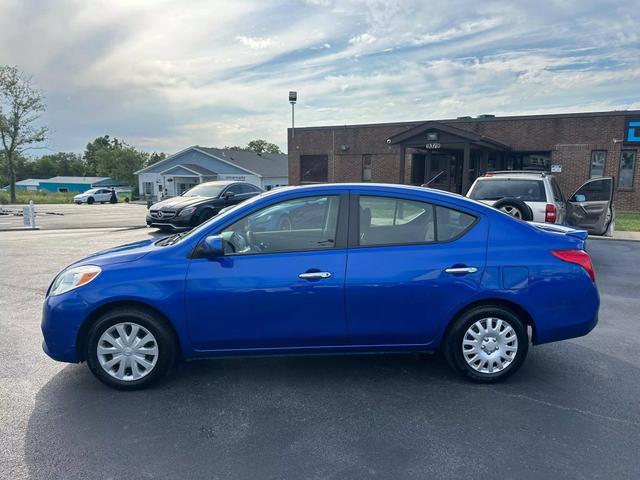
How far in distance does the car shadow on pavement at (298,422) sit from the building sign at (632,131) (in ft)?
70.1

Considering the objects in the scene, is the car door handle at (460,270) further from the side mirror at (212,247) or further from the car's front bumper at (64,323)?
the car's front bumper at (64,323)

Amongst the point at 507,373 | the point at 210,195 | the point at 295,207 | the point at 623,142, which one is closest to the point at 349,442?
the point at 507,373

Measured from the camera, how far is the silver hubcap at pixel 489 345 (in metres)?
3.83

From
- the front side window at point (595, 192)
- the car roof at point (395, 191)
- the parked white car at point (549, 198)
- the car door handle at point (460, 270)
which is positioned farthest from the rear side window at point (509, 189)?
the car door handle at point (460, 270)

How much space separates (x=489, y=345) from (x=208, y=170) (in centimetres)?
4262

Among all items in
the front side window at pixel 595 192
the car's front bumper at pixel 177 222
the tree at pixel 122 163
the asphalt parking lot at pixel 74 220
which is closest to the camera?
the front side window at pixel 595 192

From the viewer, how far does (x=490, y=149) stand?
73.3ft

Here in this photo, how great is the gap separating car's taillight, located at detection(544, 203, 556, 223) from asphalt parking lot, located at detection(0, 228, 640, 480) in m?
4.01

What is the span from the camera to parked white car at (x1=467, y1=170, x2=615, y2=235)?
8.58 m

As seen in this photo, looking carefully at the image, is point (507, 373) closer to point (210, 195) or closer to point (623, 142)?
point (210, 195)

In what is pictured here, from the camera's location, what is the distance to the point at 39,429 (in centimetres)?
319

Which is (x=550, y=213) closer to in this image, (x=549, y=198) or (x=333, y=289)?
(x=549, y=198)

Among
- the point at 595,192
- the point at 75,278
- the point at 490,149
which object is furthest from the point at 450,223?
the point at 490,149

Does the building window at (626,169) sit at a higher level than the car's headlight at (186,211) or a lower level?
higher
